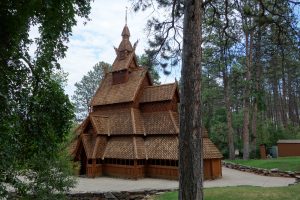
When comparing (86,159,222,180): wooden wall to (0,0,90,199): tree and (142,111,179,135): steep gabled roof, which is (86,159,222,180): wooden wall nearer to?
(142,111,179,135): steep gabled roof

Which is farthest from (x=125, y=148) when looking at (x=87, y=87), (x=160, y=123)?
(x=87, y=87)

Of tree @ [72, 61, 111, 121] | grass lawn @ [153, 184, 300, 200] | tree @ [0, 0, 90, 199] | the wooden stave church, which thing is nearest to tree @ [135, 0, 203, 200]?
tree @ [0, 0, 90, 199]

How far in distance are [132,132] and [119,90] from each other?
4.93m

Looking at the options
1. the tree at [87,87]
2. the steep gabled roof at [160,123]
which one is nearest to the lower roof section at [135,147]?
the steep gabled roof at [160,123]

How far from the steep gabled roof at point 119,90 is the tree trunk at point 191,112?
17236 millimetres

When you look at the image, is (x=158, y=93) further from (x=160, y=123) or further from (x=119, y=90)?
(x=119, y=90)

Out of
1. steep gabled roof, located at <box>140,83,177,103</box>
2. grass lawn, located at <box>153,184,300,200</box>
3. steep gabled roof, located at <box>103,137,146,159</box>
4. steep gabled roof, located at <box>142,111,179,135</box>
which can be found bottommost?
grass lawn, located at <box>153,184,300,200</box>

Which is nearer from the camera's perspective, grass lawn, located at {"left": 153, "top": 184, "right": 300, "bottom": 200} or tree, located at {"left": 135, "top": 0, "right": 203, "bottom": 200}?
tree, located at {"left": 135, "top": 0, "right": 203, "bottom": 200}

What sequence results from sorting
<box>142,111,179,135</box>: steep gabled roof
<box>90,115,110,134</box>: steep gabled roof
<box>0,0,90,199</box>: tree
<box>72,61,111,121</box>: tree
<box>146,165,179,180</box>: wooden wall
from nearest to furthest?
<box>0,0,90,199</box>: tree < <box>146,165,179,180</box>: wooden wall < <box>142,111,179,135</box>: steep gabled roof < <box>90,115,110,134</box>: steep gabled roof < <box>72,61,111,121</box>: tree

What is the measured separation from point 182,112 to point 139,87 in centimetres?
1867

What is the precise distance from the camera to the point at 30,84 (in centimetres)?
828

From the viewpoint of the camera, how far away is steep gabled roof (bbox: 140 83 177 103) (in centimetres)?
2397

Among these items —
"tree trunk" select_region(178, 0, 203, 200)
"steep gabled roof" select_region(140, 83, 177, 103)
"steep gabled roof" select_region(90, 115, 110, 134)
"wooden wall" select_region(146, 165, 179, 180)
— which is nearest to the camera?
"tree trunk" select_region(178, 0, 203, 200)

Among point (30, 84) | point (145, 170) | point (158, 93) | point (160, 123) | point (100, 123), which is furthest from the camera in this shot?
point (100, 123)
